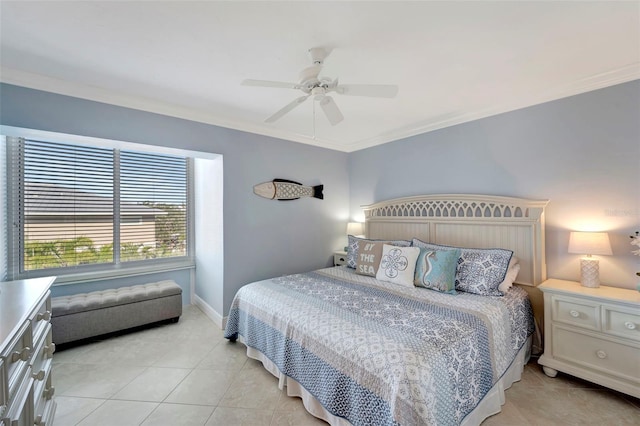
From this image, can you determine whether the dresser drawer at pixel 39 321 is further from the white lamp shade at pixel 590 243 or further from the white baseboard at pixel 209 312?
the white lamp shade at pixel 590 243

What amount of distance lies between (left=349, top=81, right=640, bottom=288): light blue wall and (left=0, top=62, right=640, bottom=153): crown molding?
7 cm

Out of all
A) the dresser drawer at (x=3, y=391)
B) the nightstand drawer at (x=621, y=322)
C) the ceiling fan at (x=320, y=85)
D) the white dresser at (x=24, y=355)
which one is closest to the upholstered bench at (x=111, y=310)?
the white dresser at (x=24, y=355)

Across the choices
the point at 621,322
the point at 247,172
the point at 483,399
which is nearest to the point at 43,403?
the point at 247,172

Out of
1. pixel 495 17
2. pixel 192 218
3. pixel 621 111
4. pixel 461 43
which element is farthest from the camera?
pixel 192 218

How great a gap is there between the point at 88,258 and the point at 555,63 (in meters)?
5.19

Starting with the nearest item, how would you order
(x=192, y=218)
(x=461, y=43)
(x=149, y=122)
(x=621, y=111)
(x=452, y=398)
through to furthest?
(x=452, y=398) < (x=461, y=43) < (x=621, y=111) < (x=149, y=122) < (x=192, y=218)

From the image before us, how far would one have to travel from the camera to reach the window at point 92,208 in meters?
2.95

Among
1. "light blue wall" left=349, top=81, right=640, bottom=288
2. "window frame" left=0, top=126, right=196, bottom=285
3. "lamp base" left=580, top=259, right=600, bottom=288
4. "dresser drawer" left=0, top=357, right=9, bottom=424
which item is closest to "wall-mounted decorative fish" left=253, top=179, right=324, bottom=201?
"window frame" left=0, top=126, right=196, bottom=285

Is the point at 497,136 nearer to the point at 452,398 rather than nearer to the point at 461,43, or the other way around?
the point at 461,43

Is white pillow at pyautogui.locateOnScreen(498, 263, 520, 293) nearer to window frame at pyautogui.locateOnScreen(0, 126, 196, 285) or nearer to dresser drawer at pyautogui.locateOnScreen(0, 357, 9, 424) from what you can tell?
dresser drawer at pyautogui.locateOnScreen(0, 357, 9, 424)

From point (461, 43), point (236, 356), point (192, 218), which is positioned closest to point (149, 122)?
point (192, 218)

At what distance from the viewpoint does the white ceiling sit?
1520 mm

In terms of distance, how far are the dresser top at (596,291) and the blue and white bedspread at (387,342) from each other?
26 centimetres

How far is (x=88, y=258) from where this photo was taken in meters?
3.32
